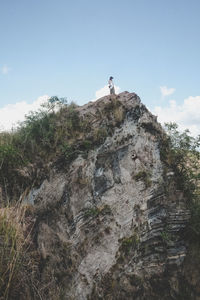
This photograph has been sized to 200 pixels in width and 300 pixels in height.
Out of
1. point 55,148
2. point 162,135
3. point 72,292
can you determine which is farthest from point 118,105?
point 72,292

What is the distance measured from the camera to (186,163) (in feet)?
22.0

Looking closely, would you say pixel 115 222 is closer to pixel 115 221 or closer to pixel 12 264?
pixel 115 221

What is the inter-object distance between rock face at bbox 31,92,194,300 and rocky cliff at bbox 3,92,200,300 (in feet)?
0.07

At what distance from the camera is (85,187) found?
5.59 metres

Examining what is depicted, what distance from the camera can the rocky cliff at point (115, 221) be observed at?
4.76m

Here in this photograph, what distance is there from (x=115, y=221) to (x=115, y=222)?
3 cm

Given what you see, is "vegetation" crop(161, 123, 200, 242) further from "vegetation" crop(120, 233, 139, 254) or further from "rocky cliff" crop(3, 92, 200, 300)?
"vegetation" crop(120, 233, 139, 254)

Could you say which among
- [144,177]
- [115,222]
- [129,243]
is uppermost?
[144,177]

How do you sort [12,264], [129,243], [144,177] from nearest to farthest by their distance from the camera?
[12,264]
[129,243]
[144,177]

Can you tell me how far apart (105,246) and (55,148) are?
10.2ft

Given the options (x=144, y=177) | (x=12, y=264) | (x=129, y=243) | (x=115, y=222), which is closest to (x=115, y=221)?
(x=115, y=222)

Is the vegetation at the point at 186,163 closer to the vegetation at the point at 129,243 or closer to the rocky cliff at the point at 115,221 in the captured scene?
the rocky cliff at the point at 115,221

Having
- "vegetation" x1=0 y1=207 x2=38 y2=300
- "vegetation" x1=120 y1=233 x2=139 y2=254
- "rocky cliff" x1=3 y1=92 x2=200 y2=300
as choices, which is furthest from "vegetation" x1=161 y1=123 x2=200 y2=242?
"vegetation" x1=0 y1=207 x2=38 y2=300

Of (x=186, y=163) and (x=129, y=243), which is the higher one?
(x=186, y=163)
